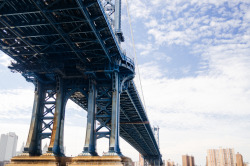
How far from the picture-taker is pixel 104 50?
25.5 meters

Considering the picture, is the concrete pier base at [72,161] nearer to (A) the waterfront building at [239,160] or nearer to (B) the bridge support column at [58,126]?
(B) the bridge support column at [58,126]

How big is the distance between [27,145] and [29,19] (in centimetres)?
1349

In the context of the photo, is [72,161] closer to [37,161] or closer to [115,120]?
[37,161]

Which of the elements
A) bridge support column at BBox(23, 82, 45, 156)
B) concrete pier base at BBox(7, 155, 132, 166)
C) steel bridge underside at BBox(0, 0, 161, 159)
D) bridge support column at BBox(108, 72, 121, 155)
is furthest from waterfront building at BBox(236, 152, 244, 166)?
bridge support column at BBox(23, 82, 45, 156)

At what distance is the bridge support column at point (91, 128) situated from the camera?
2564 cm

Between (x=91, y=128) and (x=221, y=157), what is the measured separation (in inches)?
6502

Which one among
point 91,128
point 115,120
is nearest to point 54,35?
point 91,128

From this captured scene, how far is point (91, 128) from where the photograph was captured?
26.5m

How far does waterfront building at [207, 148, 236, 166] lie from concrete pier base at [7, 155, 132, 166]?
159 meters

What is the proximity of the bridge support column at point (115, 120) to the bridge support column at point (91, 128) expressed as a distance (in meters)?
2.24

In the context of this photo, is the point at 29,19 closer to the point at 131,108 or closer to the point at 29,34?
the point at 29,34

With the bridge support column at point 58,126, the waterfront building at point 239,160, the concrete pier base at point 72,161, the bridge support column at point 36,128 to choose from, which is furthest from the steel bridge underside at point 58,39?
the waterfront building at point 239,160

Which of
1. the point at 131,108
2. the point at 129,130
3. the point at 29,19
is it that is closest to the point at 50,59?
the point at 29,19

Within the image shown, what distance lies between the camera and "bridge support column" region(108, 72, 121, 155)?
82.6 feet
